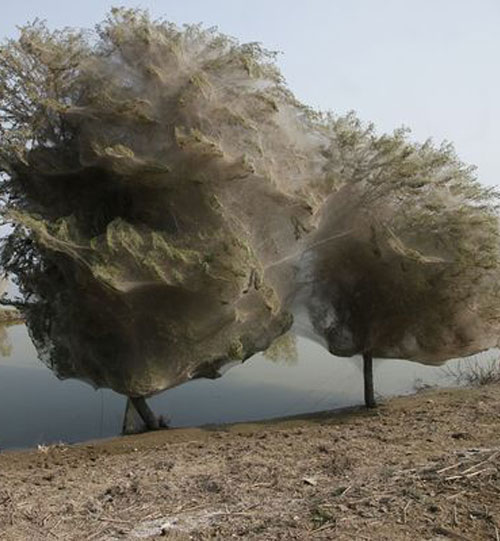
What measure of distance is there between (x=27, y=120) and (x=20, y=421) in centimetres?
461

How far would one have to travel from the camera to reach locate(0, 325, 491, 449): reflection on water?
10.4 metres

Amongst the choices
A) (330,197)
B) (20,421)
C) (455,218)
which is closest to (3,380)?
(20,421)

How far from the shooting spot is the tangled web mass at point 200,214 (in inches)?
323

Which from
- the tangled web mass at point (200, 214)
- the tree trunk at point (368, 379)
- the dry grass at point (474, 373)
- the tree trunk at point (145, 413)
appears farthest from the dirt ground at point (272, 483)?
the dry grass at point (474, 373)

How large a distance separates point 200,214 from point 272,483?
3683mm

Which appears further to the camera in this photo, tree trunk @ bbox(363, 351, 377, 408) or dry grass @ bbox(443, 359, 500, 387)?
dry grass @ bbox(443, 359, 500, 387)

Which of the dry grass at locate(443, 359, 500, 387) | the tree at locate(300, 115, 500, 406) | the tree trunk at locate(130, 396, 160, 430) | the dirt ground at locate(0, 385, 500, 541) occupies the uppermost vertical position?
A: the tree at locate(300, 115, 500, 406)

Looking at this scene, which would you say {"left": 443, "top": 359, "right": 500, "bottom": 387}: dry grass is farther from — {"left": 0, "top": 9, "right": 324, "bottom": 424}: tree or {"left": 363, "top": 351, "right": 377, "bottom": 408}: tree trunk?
{"left": 0, "top": 9, "right": 324, "bottom": 424}: tree

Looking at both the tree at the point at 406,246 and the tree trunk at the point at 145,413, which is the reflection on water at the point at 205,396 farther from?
the tree at the point at 406,246

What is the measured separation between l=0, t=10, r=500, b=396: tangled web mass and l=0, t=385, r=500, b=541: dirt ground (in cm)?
125

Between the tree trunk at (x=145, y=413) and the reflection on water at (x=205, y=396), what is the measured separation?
0.66m

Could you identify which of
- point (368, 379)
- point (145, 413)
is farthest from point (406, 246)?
point (145, 413)

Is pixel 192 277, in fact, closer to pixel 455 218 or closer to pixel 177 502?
pixel 177 502

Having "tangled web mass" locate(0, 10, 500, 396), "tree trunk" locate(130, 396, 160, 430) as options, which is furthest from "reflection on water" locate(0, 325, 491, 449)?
"tangled web mass" locate(0, 10, 500, 396)
